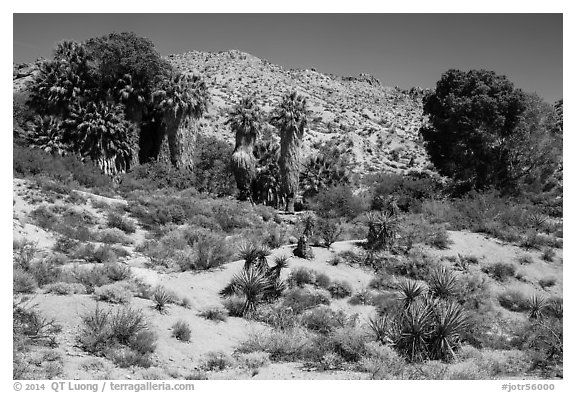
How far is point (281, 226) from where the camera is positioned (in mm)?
34375

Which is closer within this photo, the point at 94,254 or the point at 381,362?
the point at 381,362

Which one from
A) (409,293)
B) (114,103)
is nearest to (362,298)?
(409,293)

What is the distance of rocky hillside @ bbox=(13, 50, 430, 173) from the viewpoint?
6338 centimetres

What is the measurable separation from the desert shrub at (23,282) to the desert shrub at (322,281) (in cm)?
1129

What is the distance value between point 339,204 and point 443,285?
18.7m

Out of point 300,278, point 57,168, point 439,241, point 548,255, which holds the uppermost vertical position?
point 57,168

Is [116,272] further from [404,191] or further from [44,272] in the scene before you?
[404,191]

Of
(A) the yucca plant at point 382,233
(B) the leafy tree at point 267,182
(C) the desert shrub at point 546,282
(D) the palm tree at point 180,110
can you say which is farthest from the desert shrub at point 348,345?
(D) the palm tree at point 180,110

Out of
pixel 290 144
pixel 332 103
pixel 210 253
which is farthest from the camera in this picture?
pixel 332 103

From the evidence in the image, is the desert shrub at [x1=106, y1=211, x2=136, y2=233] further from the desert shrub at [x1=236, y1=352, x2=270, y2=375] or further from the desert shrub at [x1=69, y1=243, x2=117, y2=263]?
the desert shrub at [x1=236, y1=352, x2=270, y2=375]

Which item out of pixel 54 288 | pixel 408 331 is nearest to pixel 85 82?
pixel 54 288

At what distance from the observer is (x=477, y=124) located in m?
42.1

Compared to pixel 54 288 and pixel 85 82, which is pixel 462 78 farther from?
pixel 54 288

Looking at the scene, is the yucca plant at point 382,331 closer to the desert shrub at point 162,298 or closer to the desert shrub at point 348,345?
the desert shrub at point 348,345
